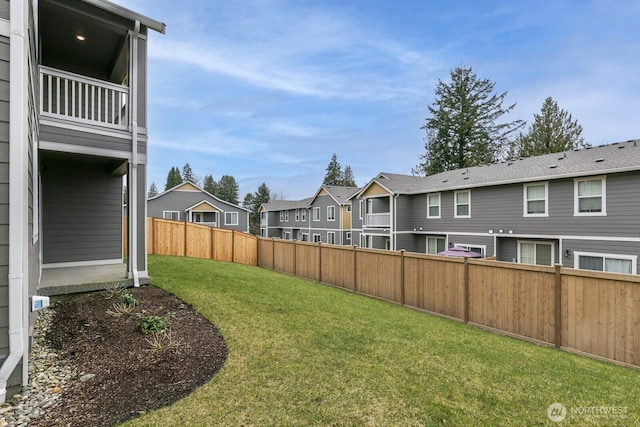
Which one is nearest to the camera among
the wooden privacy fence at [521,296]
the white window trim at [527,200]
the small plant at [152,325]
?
the small plant at [152,325]

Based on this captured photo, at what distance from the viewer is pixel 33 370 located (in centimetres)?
359

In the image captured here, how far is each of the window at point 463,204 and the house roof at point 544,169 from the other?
0.46m

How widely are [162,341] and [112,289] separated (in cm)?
293

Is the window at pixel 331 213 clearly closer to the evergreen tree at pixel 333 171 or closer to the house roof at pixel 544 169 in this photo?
the house roof at pixel 544 169

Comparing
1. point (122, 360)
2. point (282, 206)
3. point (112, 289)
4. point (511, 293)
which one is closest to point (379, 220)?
point (511, 293)

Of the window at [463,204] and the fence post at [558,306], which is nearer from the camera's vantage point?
the fence post at [558,306]

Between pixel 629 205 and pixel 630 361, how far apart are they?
8.79 m

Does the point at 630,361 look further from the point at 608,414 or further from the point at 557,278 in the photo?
the point at 608,414

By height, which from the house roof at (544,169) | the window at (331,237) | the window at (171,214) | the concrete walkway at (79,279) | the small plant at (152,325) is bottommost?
the window at (331,237)

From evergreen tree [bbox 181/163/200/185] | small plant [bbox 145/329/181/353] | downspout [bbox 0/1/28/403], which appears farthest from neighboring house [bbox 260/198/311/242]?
evergreen tree [bbox 181/163/200/185]

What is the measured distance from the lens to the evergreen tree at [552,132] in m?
27.8

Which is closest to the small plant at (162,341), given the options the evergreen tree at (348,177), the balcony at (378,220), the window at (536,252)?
the window at (536,252)

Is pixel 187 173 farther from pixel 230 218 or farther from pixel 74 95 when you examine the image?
pixel 74 95

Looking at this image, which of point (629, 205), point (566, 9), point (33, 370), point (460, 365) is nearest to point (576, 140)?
point (566, 9)
